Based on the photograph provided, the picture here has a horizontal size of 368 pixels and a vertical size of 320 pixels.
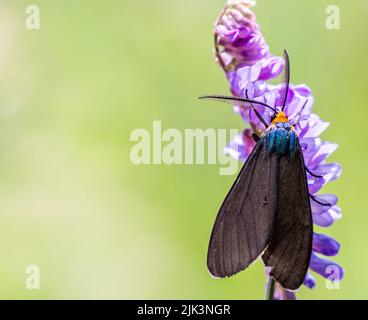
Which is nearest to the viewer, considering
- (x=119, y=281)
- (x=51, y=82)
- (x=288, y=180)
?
(x=288, y=180)

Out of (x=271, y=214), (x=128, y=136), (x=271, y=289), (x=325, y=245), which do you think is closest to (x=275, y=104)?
(x=271, y=214)

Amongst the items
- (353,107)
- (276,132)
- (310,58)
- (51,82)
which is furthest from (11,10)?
(276,132)

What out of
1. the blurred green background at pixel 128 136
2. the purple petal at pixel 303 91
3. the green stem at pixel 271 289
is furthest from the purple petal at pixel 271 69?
the blurred green background at pixel 128 136

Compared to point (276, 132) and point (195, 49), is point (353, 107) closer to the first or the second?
point (195, 49)

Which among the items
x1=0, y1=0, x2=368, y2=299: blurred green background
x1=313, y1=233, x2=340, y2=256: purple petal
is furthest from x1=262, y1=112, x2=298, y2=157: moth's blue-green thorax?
x1=0, y1=0, x2=368, y2=299: blurred green background

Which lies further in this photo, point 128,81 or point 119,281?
point 128,81

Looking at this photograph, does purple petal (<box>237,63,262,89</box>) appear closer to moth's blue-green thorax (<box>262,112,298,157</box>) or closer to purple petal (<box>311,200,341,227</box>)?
moth's blue-green thorax (<box>262,112,298,157</box>)

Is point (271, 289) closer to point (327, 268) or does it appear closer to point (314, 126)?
point (327, 268)
